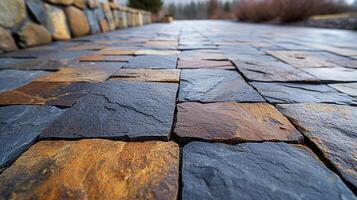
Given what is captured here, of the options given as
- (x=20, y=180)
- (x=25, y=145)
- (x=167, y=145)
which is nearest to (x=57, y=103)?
(x=25, y=145)

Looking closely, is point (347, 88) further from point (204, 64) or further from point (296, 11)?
point (296, 11)

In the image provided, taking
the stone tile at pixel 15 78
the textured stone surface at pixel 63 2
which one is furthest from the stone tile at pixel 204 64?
A: the textured stone surface at pixel 63 2

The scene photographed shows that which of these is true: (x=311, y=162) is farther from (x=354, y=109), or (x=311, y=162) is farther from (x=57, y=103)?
(x=57, y=103)

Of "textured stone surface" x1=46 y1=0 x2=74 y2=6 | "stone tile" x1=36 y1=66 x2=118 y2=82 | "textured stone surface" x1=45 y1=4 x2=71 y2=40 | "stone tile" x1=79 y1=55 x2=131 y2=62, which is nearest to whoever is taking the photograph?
"stone tile" x1=36 y1=66 x2=118 y2=82

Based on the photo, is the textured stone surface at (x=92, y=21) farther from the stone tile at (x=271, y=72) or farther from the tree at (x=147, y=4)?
the tree at (x=147, y=4)

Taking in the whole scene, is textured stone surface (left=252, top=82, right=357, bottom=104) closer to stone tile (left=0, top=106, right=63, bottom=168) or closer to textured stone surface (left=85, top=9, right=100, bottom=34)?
stone tile (left=0, top=106, right=63, bottom=168)

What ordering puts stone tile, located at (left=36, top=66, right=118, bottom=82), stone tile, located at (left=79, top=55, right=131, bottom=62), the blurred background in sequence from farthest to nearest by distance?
the blurred background, stone tile, located at (left=79, top=55, right=131, bottom=62), stone tile, located at (left=36, top=66, right=118, bottom=82)

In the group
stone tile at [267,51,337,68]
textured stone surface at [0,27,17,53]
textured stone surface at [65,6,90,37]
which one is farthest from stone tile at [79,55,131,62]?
textured stone surface at [65,6,90,37]

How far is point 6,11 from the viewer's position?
236cm

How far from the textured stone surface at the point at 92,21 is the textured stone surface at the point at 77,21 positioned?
16cm

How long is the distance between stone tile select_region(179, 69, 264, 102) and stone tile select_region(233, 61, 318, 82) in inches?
4.5

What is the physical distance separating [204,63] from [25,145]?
4.72 ft

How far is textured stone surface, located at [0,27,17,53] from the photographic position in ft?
7.38

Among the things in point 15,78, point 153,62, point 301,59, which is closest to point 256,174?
point 153,62
